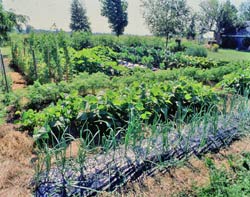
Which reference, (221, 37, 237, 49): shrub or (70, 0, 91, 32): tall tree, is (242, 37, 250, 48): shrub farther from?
(70, 0, 91, 32): tall tree

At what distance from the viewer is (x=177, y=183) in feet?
9.25

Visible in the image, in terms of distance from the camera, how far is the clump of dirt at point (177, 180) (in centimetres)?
266

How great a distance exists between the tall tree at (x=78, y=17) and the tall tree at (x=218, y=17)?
62.7 feet

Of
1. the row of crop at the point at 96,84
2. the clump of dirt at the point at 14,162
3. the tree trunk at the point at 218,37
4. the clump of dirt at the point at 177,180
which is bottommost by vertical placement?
the clump of dirt at the point at 177,180

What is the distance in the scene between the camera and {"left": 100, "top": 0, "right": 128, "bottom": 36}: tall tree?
40.1 m

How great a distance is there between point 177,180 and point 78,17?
142 ft

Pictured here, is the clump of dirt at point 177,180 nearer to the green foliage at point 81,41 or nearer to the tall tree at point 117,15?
the green foliage at point 81,41

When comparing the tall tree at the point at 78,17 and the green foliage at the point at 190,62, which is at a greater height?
the tall tree at the point at 78,17

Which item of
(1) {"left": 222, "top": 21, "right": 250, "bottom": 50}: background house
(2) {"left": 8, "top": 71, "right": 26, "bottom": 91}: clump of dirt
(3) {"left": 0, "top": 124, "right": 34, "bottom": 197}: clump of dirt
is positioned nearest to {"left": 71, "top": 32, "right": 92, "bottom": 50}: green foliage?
(2) {"left": 8, "top": 71, "right": 26, "bottom": 91}: clump of dirt

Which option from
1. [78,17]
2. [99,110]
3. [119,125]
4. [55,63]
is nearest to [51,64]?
[55,63]

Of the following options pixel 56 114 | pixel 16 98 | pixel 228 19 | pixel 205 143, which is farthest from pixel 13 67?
pixel 228 19

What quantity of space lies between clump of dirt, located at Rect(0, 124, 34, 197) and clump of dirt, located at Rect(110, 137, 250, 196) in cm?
107

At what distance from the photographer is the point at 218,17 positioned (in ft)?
116

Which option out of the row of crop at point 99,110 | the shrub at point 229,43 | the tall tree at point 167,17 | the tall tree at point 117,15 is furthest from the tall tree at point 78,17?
the row of crop at point 99,110
